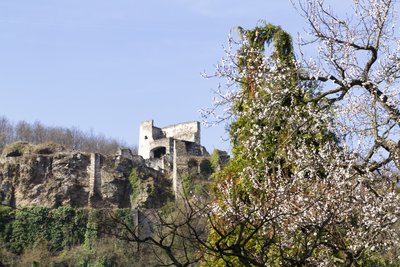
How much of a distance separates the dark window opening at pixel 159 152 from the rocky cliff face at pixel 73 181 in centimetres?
734

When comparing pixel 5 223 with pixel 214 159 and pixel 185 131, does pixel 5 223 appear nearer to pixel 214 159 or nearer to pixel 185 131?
pixel 214 159

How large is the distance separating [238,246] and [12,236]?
1501 inches

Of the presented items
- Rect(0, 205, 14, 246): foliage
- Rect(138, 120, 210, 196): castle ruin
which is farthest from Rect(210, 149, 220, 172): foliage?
Rect(0, 205, 14, 246): foliage

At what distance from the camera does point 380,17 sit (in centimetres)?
845

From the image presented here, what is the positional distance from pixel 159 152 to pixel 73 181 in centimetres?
1086

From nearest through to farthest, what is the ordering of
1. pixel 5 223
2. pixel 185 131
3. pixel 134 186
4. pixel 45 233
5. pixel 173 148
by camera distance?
pixel 45 233
pixel 5 223
pixel 134 186
pixel 173 148
pixel 185 131

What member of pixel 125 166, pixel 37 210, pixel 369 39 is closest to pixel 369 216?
pixel 369 39

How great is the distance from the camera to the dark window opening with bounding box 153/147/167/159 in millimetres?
53844

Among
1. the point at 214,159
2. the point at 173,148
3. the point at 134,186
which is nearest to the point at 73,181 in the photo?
the point at 134,186

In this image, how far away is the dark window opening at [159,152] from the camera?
53.8 metres

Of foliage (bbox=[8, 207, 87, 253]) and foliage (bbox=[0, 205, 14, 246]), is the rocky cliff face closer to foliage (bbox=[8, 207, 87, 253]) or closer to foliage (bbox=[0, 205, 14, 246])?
foliage (bbox=[0, 205, 14, 246])

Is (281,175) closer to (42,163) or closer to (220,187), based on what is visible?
(220,187)

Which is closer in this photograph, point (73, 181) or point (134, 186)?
point (73, 181)

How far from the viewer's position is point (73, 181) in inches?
1752
